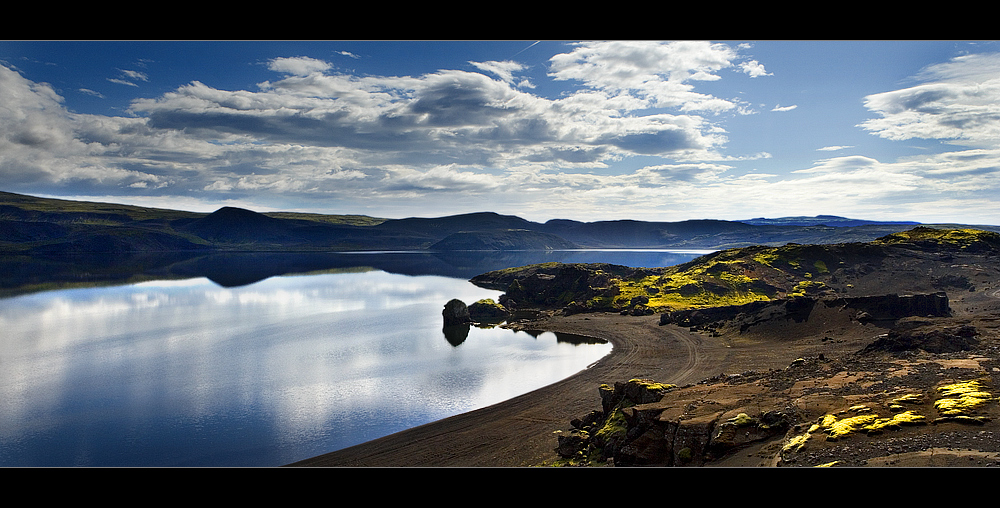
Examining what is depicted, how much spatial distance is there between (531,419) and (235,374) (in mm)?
28229

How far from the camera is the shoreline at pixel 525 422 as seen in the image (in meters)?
26.5

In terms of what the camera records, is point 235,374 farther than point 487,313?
No

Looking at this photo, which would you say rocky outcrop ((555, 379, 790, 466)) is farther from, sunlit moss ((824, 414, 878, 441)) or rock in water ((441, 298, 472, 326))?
rock in water ((441, 298, 472, 326))

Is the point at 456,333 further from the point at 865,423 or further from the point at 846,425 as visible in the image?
the point at 865,423

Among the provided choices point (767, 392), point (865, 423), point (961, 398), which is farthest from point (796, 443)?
point (767, 392)

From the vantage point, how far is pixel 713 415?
65.2 feet

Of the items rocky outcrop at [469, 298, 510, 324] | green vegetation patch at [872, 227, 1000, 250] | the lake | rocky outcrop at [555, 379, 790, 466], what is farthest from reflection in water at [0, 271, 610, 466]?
green vegetation patch at [872, 227, 1000, 250]

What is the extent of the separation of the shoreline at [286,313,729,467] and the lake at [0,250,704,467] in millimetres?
1929

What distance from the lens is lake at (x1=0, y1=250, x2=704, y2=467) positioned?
28.9 meters

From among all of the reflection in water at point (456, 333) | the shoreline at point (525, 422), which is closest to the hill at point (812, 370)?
the shoreline at point (525, 422)

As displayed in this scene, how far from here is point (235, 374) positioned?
43500 millimetres

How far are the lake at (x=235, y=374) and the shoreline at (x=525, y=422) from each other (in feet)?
6.33

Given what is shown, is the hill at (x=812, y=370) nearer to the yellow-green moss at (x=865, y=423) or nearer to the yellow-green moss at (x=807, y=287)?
the yellow-green moss at (x=865, y=423)
